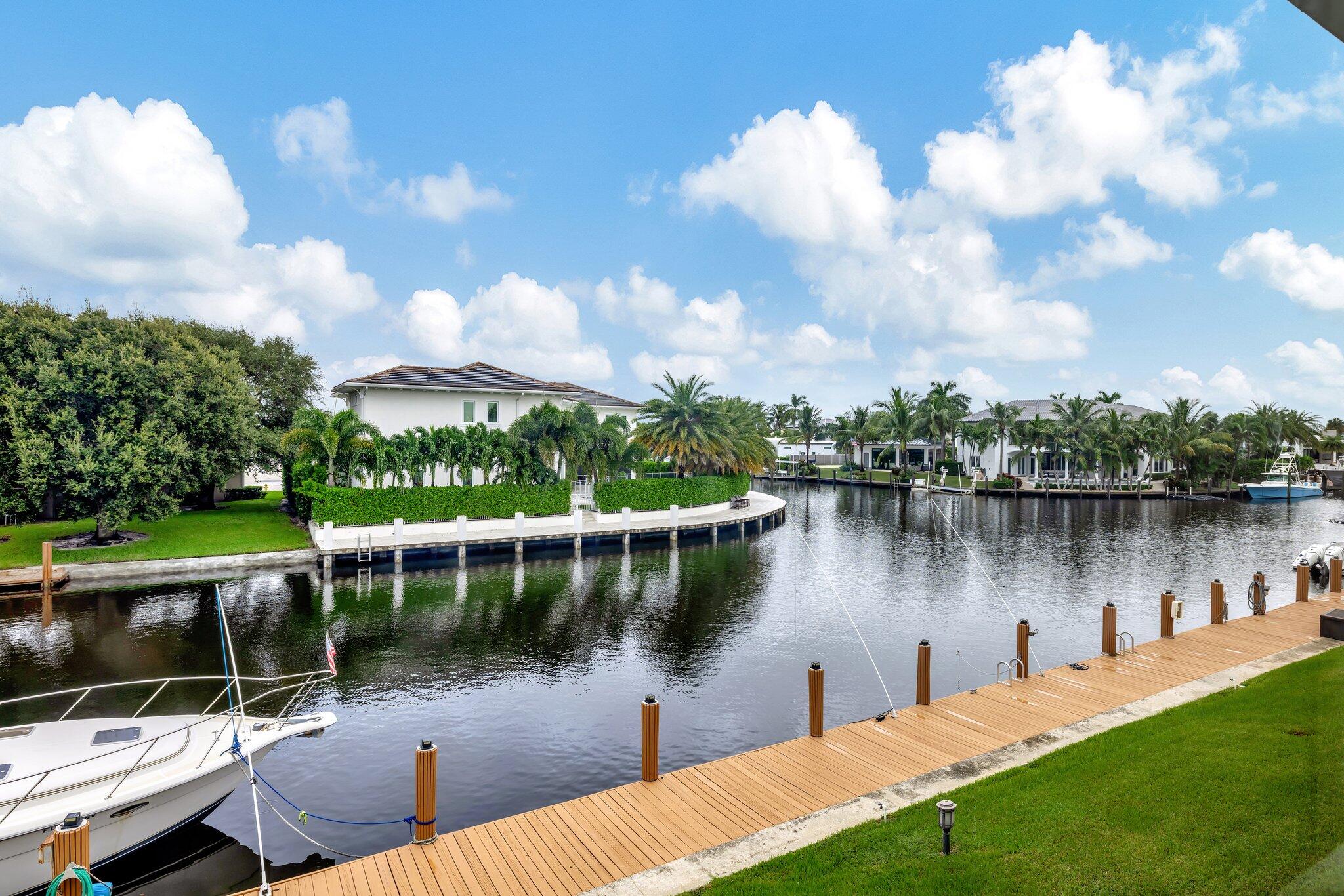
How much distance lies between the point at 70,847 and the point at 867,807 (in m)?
8.91

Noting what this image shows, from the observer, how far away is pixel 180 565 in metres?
30.4

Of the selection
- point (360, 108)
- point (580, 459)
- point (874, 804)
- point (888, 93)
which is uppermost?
point (360, 108)

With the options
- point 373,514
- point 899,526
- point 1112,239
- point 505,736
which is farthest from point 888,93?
point 505,736

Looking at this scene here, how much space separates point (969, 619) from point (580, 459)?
87.6 feet

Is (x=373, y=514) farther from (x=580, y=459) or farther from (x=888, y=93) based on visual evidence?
(x=888, y=93)

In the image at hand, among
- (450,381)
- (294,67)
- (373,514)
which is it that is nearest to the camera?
(373,514)

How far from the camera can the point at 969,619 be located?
73.9 ft

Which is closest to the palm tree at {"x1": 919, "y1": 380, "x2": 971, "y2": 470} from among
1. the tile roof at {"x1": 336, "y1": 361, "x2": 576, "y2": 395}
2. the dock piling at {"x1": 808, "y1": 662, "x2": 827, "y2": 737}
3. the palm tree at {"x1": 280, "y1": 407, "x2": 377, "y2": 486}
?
the tile roof at {"x1": 336, "y1": 361, "x2": 576, "y2": 395}

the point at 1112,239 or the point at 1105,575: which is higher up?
the point at 1112,239

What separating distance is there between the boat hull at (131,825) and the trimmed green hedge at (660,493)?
33543 millimetres

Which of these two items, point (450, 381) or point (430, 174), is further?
point (430, 174)

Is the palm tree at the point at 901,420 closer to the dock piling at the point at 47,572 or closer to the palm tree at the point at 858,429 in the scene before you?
the palm tree at the point at 858,429

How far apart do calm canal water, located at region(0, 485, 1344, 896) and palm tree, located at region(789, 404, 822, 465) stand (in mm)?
67970

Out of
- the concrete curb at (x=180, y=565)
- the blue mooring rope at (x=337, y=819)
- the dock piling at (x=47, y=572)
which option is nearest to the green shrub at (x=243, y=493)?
the concrete curb at (x=180, y=565)
